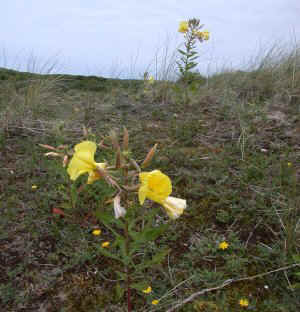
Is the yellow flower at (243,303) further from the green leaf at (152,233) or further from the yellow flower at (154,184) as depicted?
the yellow flower at (154,184)

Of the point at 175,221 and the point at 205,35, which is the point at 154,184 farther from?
the point at 205,35

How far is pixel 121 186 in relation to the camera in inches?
39.8

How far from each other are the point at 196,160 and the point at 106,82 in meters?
4.79

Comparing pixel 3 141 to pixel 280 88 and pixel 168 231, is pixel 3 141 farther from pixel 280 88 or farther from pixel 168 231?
pixel 280 88

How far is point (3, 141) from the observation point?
10.1 ft

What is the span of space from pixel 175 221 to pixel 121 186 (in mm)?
1057

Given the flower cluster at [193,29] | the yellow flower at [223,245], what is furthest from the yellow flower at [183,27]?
the yellow flower at [223,245]

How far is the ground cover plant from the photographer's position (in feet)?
4.97

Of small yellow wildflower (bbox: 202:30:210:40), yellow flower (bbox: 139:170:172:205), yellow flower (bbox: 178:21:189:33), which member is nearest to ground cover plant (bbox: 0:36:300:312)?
yellow flower (bbox: 139:170:172:205)

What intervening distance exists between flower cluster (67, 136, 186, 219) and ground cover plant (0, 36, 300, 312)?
0.27ft

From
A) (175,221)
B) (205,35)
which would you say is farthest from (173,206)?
(205,35)

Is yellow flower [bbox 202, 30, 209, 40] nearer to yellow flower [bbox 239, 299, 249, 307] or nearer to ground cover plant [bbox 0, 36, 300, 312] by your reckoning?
ground cover plant [bbox 0, 36, 300, 312]

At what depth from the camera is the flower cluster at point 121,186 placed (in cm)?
94

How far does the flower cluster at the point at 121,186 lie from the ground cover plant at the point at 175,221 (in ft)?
0.27
